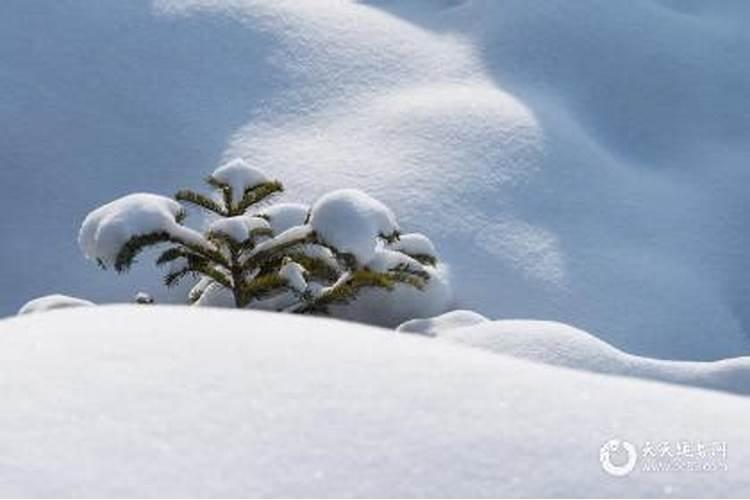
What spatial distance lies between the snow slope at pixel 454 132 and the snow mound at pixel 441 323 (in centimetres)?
109

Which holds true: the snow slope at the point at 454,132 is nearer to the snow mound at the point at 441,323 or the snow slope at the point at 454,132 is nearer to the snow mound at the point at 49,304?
the snow mound at the point at 441,323

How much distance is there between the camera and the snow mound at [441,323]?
636cm

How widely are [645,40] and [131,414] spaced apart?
333 inches

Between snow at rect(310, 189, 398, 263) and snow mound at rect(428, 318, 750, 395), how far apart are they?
2.21ft

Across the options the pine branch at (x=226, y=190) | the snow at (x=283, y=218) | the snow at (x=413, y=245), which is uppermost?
the pine branch at (x=226, y=190)

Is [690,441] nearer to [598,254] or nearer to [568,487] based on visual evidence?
[568,487]

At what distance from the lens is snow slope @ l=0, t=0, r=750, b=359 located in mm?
7988

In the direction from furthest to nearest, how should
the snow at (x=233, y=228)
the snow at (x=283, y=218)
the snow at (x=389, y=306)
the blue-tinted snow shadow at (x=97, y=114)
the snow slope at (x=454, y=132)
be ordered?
the blue-tinted snow shadow at (x=97, y=114), the snow slope at (x=454, y=132), the snow at (x=283, y=218), the snow at (x=389, y=306), the snow at (x=233, y=228)

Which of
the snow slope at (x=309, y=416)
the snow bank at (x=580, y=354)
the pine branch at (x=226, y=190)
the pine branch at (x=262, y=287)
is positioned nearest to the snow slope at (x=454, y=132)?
the pine branch at (x=226, y=190)

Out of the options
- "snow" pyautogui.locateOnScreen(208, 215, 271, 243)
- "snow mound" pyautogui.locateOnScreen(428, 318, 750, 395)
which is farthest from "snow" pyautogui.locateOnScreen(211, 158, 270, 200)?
"snow mound" pyautogui.locateOnScreen(428, 318, 750, 395)

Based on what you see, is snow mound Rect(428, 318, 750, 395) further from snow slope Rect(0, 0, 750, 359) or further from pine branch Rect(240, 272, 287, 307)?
snow slope Rect(0, 0, 750, 359)

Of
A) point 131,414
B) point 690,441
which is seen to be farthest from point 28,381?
point 690,441

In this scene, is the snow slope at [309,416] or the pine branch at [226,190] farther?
the pine branch at [226,190]

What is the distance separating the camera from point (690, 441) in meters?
3.25
